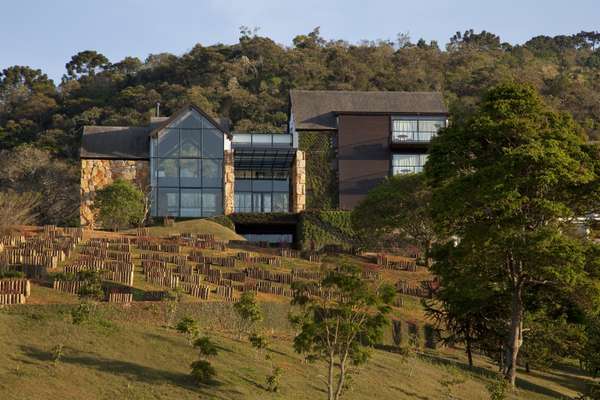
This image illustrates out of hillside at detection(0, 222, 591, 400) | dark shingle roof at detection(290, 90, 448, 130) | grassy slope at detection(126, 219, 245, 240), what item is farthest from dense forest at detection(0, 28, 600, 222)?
hillside at detection(0, 222, 591, 400)

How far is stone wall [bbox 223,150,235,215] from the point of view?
79188 mm

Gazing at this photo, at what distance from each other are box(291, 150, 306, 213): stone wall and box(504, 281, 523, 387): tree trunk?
44.1 meters

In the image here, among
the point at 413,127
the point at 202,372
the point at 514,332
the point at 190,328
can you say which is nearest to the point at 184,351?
the point at 190,328

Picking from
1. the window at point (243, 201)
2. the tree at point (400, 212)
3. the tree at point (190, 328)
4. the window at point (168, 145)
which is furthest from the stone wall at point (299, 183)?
the tree at point (190, 328)

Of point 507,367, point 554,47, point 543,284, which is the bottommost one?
point 507,367

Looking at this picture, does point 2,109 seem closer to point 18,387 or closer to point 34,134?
point 34,134

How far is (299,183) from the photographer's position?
8388 centimetres

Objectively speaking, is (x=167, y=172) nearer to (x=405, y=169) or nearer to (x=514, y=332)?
(x=405, y=169)

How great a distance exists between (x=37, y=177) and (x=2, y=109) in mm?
43865

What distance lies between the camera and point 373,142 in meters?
84.1

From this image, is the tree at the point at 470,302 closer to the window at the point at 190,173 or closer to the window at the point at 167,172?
the window at the point at 190,173

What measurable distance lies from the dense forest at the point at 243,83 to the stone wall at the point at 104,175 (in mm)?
21372

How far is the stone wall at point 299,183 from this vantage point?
275ft

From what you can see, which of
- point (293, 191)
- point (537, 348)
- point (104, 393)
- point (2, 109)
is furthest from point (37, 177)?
point (104, 393)
